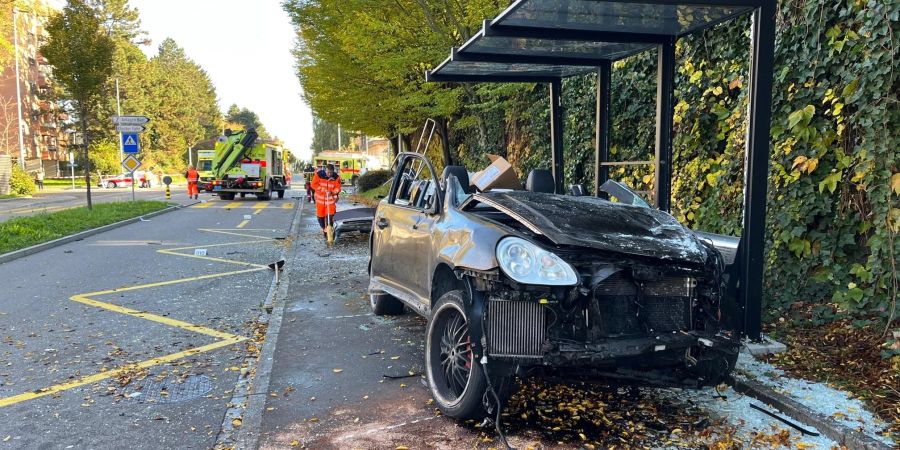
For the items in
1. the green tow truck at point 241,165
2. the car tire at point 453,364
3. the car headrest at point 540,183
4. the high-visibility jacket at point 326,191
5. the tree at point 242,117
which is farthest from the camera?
the tree at point 242,117

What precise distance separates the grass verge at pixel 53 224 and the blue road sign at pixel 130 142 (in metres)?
2.01

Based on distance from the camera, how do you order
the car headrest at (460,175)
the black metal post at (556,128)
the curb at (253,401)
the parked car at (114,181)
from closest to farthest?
1. the curb at (253,401)
2. the car headrest at (460,175)
3. the black metal post at (556,128)
4. the parked car at (114,181)

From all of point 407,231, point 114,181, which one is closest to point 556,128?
point 407,231

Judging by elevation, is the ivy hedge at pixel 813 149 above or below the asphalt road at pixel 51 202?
above

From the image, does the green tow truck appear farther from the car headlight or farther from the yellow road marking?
the car headlight

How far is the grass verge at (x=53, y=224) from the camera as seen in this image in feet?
40.3

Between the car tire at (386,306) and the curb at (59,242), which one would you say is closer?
the car tire at (386,306)

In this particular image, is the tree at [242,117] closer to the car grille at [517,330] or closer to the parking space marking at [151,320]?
the parking space marking at [151,320]

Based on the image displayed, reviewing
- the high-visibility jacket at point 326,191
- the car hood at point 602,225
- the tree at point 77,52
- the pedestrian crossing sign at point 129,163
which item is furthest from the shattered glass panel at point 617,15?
the pedestrian crossing sign at point 129,163

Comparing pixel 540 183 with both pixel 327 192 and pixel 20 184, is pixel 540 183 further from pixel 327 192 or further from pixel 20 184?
pixel 20 184

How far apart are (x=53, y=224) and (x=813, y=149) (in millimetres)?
16025

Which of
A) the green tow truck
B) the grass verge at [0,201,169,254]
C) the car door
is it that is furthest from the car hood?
the green tow truck

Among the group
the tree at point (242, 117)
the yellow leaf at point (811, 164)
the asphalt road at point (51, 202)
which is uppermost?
the tree at point (242, 117)

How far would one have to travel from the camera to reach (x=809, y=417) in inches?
146
